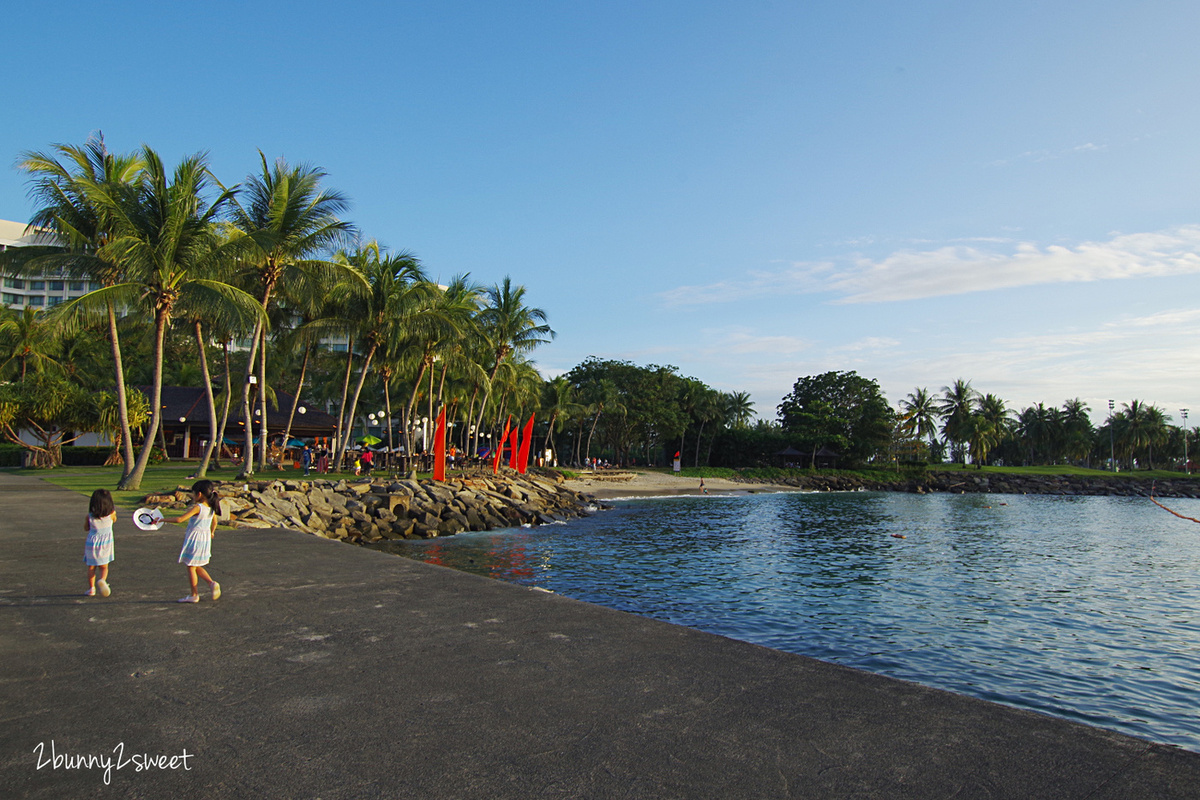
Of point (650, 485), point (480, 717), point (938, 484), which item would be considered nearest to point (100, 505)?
point (480, 717)

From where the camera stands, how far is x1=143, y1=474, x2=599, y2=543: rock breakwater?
17734 millimetres

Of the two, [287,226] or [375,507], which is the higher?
[287,226]

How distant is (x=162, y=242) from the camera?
20.1 metres

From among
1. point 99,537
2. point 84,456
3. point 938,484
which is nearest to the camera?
point 99,537

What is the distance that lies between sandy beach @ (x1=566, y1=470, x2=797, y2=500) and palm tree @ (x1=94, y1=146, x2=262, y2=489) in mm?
25810

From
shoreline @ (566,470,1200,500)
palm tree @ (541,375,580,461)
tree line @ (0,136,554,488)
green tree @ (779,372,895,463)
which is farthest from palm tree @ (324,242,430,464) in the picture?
green tree @ (779,372,895,463)

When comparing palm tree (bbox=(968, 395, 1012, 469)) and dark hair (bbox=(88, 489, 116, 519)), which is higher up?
palm tree (bbox=(968, 395, 1012, 469))

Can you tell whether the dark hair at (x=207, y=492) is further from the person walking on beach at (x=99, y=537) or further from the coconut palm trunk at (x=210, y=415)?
the coconut palm trunk at (x=210, y=415)

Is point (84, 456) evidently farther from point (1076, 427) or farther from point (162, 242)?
point (1076, 427)

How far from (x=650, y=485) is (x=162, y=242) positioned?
40420 millimetres

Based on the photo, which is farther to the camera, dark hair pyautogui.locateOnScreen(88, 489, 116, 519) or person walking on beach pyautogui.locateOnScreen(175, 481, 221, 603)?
person walking on beach pyautogui.locateOnScreen(175, 481, 221, 603)

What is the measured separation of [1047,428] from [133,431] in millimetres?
102947

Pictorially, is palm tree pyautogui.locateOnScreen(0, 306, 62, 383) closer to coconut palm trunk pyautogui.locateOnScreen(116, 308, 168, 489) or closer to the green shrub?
the green shrub

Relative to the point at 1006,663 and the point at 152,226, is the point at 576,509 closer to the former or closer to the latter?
the point at 152,226
